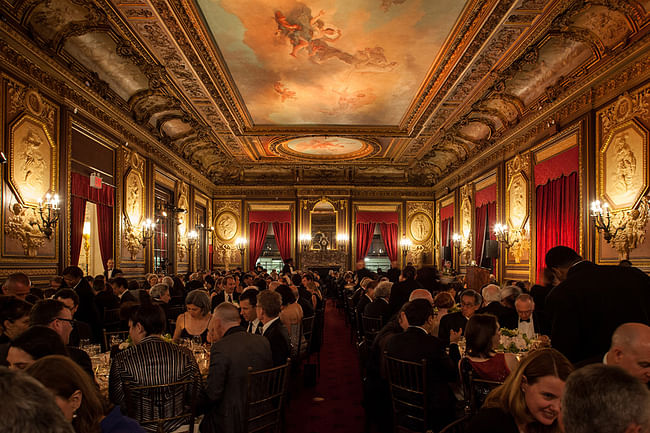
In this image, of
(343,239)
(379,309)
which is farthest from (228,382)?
(343,239)

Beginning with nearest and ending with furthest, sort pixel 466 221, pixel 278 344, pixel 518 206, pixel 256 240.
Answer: pixel 278 344 < pixel 518 206 < pixel 466 221 < pixel 256 240

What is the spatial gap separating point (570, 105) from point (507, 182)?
11.4 ft

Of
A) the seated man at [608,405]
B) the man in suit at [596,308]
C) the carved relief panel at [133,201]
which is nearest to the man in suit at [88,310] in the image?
the carved relief panel at [133,201]

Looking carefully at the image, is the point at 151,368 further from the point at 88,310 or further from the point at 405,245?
the point at 405,245

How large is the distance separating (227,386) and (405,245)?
1768 centimetres

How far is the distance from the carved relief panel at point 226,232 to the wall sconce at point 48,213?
41.6ft

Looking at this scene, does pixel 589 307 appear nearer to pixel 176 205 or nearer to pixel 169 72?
pixel 169 72

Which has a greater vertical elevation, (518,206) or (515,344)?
(518,206)

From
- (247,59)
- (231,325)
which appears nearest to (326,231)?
(247,59)

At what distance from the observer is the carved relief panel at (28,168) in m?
6.93

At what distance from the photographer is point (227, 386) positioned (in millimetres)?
3664

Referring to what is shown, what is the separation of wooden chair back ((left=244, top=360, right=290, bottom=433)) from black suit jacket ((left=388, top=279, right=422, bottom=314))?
140 inches

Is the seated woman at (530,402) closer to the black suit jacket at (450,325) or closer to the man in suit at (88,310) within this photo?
the black suit jacket at (450,325)

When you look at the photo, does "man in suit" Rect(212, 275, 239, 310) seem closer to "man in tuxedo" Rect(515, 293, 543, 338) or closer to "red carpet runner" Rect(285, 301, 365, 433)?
"red carpet runner" Rect(285, 301, 365, 433)
